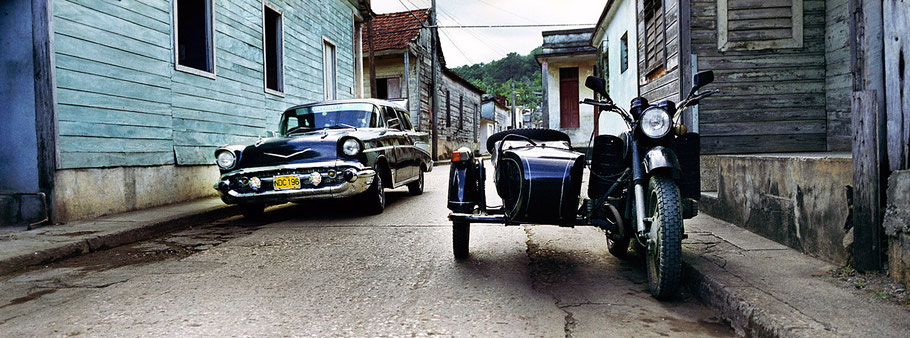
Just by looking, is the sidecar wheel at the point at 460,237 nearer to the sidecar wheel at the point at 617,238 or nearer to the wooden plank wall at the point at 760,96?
the sidecar wheel at the point at 617,238

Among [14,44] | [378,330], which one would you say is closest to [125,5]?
[14,44]

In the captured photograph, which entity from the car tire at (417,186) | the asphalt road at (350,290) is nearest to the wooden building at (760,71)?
the asphalt road at (350,290)

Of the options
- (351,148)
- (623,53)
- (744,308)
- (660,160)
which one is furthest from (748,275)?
(623,53)

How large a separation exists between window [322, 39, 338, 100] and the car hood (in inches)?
292

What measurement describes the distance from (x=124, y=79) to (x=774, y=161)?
7266 millimetres

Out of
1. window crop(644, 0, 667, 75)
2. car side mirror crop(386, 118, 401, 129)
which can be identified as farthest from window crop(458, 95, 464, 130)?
car side mirror crop(386, 118, 401, 129)

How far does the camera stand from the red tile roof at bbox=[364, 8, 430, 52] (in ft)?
71.6

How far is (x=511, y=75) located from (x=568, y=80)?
4780 centimetres

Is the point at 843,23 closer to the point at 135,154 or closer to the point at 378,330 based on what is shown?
the point at 378,330

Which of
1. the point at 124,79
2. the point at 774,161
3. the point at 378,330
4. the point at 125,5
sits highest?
the point at 125,5

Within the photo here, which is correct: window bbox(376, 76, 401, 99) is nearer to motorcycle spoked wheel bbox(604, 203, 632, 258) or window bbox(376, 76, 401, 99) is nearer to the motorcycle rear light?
the motorcycle rear light

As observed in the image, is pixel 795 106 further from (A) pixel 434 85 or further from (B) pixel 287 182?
(A) pixel 434 85

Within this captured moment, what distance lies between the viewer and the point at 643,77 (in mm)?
9242

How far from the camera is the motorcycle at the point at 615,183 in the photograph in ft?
10.1
